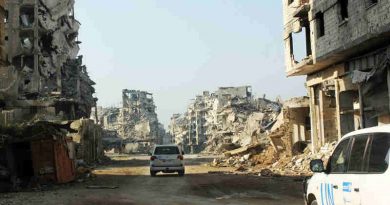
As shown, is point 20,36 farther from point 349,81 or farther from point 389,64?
point 389,64

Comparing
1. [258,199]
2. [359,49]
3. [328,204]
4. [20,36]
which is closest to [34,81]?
[20,36]

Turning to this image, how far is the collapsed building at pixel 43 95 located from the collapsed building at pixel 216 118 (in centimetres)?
2357

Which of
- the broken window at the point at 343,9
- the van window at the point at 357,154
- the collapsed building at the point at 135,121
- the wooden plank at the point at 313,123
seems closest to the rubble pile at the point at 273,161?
the wooden plank at the point at 313,123

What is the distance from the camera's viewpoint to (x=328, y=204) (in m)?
7.67

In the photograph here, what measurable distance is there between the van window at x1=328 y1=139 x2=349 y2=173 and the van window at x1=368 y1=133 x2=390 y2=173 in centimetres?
99

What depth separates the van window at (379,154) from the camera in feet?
19.1

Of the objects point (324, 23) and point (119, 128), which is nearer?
point (324, 23)

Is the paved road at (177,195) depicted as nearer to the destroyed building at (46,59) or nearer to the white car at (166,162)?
the white car at (166,162)

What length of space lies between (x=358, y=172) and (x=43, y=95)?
1714 inches

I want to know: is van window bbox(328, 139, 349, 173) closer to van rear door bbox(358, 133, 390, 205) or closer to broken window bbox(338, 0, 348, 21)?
van rear door bbox(358, 133, 390, 205)

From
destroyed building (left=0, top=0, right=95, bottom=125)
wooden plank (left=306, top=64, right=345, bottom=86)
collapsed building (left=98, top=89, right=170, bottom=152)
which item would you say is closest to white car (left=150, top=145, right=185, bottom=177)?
wooden plank (left=306, top=64, right=345, bottom=86)

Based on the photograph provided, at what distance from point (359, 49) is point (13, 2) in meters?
42.0

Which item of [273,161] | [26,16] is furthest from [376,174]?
[26,16]

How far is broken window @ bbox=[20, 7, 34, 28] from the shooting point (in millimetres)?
55503
